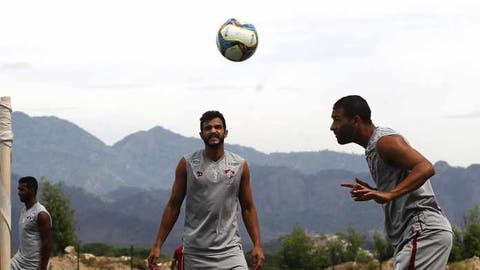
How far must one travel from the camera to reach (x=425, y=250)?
6.98m

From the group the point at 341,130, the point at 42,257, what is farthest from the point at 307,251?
the point at 341,130

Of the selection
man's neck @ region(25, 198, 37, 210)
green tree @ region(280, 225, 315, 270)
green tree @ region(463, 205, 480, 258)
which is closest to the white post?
man's neck @ region(25, 198, 37, 210)

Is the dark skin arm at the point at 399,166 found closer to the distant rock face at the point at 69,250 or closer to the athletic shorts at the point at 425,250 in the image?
the athletic shorts at the point at 425,250

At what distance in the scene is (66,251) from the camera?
36.1 m

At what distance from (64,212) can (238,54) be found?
88.5 feet

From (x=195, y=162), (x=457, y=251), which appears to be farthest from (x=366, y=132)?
(x=457, y=251)

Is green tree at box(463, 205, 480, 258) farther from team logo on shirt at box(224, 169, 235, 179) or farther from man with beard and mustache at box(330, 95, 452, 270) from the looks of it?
man with beard and mustache at box(330, 95, 452, 270)

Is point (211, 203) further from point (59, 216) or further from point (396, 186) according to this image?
point (59, 216)

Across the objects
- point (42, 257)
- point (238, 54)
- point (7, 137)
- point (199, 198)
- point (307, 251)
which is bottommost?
point (307, 251)

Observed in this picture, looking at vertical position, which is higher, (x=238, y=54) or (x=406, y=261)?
(x=238, y=54)

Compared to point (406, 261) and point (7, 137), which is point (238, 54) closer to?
point (7, 137)

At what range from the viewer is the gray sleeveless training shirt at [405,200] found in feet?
22.9

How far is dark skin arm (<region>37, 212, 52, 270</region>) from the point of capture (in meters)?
11.4

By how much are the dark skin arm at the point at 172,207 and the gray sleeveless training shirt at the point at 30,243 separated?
3.04 m
